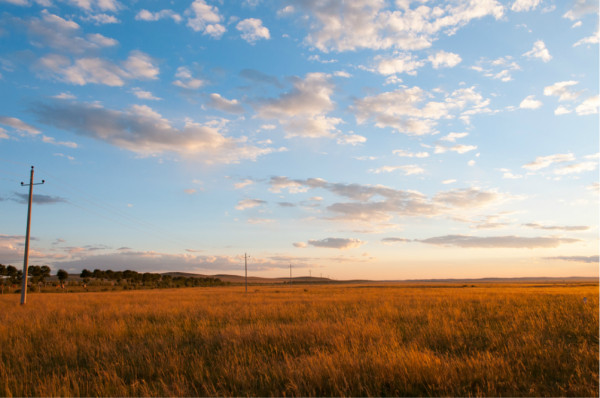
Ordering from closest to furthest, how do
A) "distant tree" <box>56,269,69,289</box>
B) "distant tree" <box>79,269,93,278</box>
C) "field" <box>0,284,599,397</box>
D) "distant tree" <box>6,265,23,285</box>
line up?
"field" <box>0,284,599,397</box> → "distant tree" <box>6,265,23,285</box> → "distant tree" <box>56,269,69,289</box> → "distant tree" <box>79,269,93,278</box>

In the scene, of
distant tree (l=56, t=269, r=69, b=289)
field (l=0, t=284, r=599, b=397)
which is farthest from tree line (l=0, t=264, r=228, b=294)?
field (l=0, t=284, r=599, b=397)

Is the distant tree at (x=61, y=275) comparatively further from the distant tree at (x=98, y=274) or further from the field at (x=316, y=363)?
the field at (x=316, y=363)

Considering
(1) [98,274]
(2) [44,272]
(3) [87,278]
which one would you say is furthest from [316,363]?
(1) [98,274]

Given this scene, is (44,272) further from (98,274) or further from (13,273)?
(98,274)

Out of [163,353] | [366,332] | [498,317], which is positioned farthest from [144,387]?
[498,317]

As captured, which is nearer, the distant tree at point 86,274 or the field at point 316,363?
the field at point 316,363

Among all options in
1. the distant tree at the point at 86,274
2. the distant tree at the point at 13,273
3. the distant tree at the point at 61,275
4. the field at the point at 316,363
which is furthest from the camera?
the distant tree at the point at 86,274

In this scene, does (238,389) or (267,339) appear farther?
(267,339)

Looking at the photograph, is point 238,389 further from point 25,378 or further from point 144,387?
point 25,378

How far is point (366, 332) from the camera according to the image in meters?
10.1

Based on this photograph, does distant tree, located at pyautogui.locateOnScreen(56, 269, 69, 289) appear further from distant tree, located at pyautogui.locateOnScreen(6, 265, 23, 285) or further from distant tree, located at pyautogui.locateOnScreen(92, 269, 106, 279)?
distant tree, located at pyautogui.locateOnScreen(92, 269, 106, 279)

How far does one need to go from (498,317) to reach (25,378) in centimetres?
1448

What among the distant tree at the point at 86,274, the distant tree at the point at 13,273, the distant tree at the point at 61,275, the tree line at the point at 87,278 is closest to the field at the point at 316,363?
the tree line at the point at 87,278

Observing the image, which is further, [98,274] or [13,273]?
[98,274]
